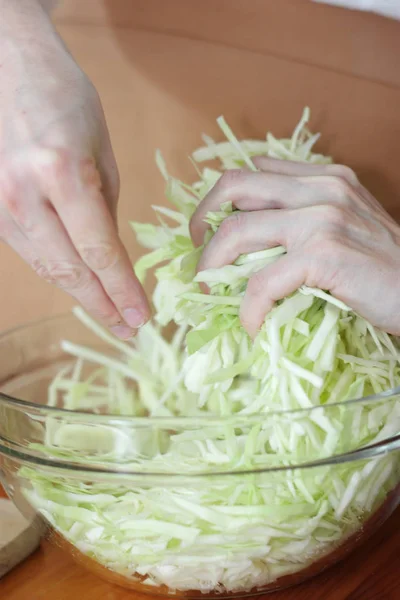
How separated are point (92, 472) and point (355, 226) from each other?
0.33 metres

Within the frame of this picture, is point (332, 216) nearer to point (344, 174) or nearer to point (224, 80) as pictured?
point (344, 174)

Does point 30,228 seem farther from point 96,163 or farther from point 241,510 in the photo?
point 241,510

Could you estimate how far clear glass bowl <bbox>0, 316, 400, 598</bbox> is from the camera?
1.91 ft

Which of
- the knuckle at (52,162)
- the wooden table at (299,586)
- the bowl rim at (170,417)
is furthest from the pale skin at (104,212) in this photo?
the wooden table at (299,586)

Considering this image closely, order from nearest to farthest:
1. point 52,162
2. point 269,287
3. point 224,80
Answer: point 52,162 → point 269,287 → point 224,80

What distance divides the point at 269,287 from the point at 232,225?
87mm

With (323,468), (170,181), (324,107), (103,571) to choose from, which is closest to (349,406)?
(323,468)

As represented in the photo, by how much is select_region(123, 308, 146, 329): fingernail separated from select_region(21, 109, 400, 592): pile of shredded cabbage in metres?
0.08

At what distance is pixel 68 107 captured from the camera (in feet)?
1.89

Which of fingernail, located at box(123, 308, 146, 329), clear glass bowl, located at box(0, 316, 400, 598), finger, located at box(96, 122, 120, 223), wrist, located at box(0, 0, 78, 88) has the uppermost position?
wrist, located at box(0, 0, 78, 88)

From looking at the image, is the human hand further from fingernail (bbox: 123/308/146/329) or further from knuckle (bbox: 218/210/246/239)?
fingernail (bbox: 123/308/146/329)

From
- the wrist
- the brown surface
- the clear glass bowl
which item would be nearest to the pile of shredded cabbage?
the clear glass bowl

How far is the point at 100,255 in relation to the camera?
59 centimetres

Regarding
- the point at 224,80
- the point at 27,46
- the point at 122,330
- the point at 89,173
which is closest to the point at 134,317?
the point at 122,330
